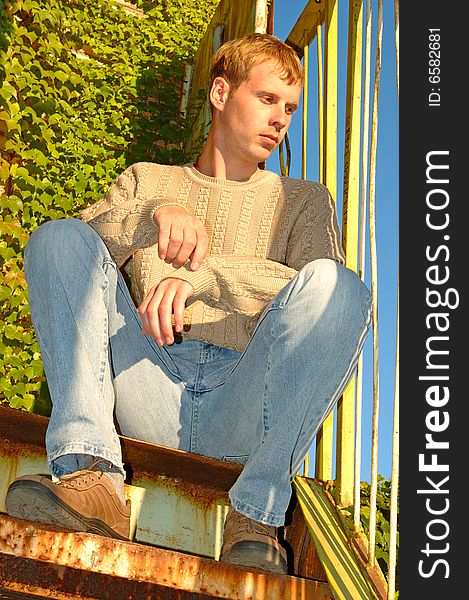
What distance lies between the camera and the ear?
212 cm

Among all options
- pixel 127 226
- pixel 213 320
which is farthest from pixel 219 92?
pixel 213 320

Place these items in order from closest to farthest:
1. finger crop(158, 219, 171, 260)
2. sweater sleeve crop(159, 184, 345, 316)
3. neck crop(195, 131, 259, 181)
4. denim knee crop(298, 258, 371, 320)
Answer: denim knee crop(298, 258, 371, 320) → finger crop(158, 219, 171, 260) → sweater sleeve crop(159, 184, 345, 316) → neck crop(195, 131, 259, 181)

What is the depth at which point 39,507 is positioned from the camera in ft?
4.19

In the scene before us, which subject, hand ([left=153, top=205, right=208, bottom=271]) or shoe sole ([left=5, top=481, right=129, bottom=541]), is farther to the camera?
hand ([left=153, top=205, right=208, bottom=271])

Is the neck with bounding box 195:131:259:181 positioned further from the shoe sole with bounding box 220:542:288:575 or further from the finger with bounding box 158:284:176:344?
the shoe sole with bounding box 220:542:288:575

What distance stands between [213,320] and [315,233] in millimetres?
352

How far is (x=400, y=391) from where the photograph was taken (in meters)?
1.47

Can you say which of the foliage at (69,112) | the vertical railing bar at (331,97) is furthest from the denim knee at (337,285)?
the foliage at (69,112)

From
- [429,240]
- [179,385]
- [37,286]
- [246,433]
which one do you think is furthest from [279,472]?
[37,286]

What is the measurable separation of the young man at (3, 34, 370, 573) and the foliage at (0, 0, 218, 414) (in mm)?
1618

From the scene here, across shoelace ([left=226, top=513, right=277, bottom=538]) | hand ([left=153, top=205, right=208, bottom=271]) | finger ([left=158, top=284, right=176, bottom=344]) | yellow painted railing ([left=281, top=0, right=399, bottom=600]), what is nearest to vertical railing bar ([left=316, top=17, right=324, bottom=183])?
yellow painted railing ([left=281, top=0, right=399, bottom=600])

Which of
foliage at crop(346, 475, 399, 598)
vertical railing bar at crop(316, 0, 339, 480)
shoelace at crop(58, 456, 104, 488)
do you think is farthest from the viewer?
vertical railing bar at crop(316, 0, 339, 480)

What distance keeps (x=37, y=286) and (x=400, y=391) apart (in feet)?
2.53

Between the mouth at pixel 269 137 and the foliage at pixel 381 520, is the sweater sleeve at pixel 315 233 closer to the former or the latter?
the mouth at pixel 269 137
